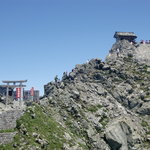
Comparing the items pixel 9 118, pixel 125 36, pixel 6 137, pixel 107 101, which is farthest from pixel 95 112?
pixel 125 36

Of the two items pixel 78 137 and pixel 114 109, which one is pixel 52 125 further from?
pixel 114 109

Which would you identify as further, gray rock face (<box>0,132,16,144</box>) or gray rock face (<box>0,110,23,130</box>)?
gray rock face (<box>0,110,23,130</box>)

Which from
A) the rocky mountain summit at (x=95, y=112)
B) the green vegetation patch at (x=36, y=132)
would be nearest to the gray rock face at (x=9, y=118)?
the green vegetation patch at (x=36, y=132)

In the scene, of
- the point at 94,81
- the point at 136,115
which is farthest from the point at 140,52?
the point at 136,115

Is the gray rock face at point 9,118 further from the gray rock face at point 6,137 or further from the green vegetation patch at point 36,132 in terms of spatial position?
the gray rock face at point 6,137

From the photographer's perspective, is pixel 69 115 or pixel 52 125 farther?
pixel 69 115

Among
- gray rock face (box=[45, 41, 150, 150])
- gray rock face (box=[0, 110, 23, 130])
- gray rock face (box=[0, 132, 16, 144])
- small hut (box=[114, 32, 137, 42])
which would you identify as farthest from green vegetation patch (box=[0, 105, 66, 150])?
small hut (box=[114, 32, 137, 42])

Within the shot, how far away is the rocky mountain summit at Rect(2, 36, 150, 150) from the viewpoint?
75062 mm

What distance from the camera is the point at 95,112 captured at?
107 metres

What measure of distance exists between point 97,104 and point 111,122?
42.5ft

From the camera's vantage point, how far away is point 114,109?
11438 centimetres

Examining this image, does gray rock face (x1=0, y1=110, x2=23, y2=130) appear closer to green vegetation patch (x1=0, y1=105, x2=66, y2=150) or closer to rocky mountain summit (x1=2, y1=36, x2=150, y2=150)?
green vegetation patch (x1=0, y1=105, x2=66, y2=150)

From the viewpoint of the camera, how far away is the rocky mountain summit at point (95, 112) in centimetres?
7506

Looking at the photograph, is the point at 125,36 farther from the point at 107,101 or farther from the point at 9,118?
the point at 9,118
